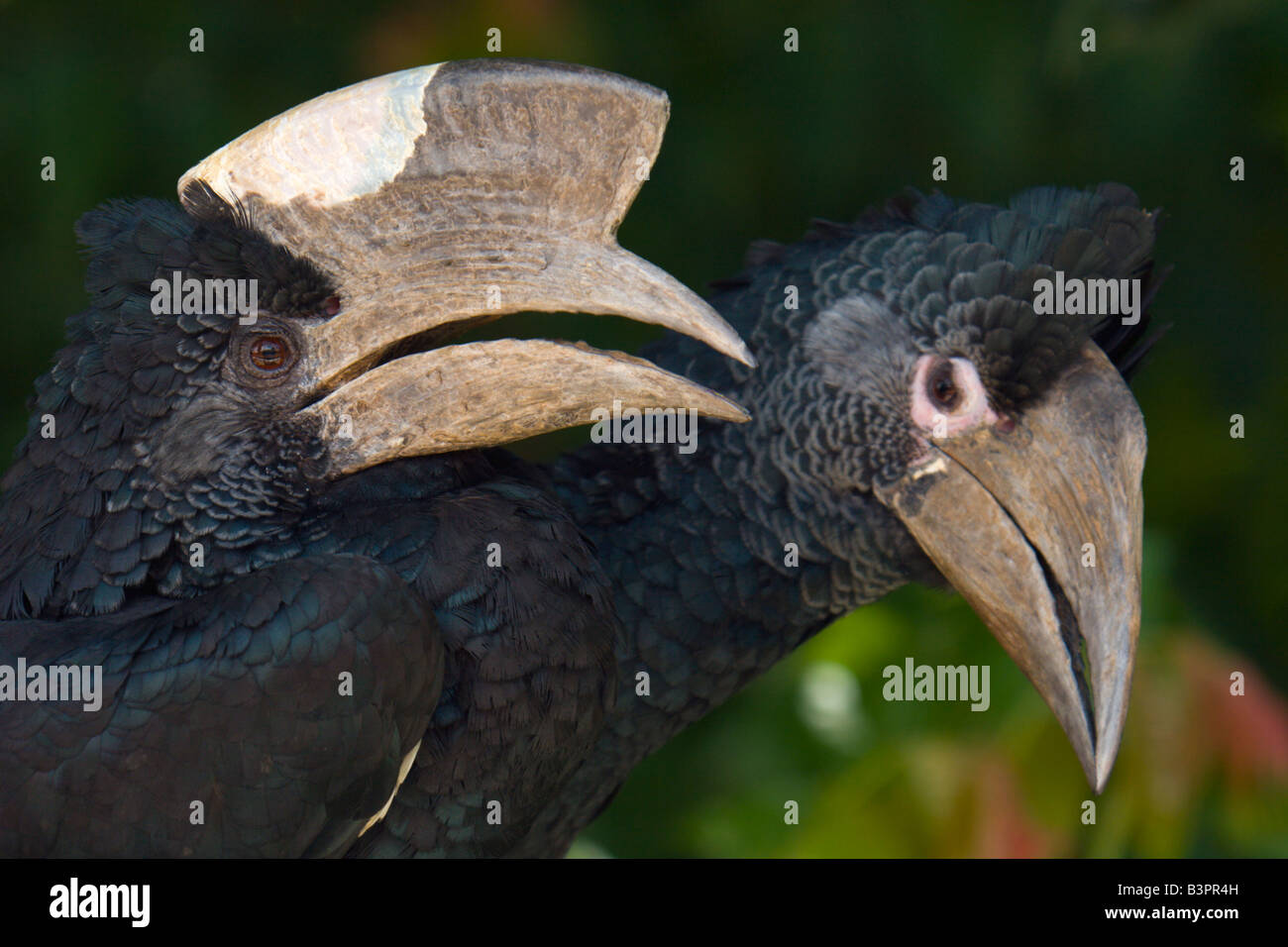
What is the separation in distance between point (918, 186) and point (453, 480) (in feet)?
6.12

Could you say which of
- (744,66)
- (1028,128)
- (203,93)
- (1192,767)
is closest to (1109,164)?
(1028,128)

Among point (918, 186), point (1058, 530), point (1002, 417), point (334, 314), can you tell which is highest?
point (918, 186)

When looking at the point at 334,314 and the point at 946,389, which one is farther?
the point at 946,389

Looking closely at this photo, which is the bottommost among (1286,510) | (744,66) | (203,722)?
(203,722)

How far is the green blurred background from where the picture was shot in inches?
118

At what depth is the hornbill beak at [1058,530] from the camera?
74.3 inches

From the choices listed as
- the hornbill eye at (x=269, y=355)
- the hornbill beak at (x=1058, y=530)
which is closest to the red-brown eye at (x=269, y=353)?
the hornbill eye at (x=269, y=355)

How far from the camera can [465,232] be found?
5.75 feet

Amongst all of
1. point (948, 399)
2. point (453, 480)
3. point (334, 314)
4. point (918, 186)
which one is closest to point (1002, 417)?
point (948, 399)

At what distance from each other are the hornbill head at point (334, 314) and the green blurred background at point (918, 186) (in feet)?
4.97

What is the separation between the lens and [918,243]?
2096 millimetres

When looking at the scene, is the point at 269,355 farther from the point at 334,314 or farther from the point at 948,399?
the point at 948,399

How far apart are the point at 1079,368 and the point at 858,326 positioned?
0.34 metres
